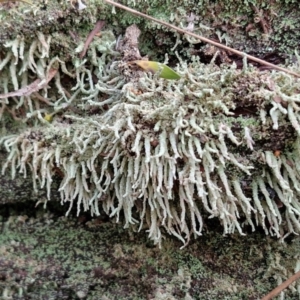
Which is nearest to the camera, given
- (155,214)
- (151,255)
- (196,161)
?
(196,161)

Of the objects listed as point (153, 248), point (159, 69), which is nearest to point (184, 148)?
point (159, 69)

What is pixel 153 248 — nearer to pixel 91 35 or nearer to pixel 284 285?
pixel 284 285

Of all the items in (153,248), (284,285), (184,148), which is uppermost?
(184,148)

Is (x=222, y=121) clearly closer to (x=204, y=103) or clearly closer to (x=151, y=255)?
(x=204, y=103)

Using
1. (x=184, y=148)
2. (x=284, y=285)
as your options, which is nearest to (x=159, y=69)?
(x=184, y=148)

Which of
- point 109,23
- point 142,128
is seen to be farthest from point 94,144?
point 109,23

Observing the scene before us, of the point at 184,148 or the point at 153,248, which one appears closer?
the point at 184,148

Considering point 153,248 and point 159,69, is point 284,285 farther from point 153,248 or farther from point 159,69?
A: point 159,69

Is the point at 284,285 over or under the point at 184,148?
under
